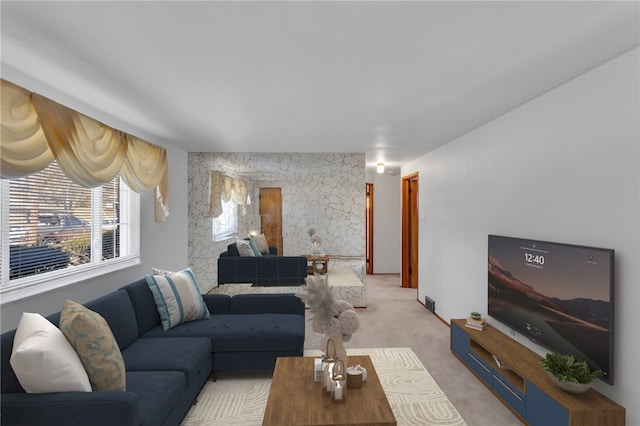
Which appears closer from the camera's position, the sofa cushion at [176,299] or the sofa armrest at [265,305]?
the sofa cushion at [176,299]

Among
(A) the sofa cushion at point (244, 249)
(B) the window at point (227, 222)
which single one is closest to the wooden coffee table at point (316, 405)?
(A) the sofa cushion at point (244, 249)

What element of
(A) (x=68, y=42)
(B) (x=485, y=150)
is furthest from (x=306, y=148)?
(A) (x=68, y=42)

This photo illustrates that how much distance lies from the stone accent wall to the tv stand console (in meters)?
2.41

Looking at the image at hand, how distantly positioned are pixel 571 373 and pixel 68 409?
2.89 metres

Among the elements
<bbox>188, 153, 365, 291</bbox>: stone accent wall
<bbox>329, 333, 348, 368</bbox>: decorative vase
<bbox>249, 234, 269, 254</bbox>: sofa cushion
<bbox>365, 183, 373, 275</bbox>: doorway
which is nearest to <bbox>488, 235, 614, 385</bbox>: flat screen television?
<bbox>329, 333, 348, 368</bbox>: decorative vase

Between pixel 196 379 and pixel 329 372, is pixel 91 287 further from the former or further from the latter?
pixel 329 372

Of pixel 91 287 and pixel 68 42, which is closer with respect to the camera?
pixel 68 42

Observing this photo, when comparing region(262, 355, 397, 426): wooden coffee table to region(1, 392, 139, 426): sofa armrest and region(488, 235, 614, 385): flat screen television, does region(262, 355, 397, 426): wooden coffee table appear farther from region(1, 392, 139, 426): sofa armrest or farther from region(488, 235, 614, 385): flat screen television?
region(488, 235, 614, 385): flat screen television

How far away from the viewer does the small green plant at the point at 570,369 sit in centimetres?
209

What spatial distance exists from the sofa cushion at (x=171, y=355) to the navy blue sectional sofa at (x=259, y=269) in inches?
91.5

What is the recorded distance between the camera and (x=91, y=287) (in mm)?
3186

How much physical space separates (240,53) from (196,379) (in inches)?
95.0

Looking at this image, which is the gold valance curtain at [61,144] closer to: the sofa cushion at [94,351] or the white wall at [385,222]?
the sofa cushion at [94,351]

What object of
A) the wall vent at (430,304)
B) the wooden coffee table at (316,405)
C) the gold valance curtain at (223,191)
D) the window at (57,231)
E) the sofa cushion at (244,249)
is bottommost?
the wall vent at (430,304)
